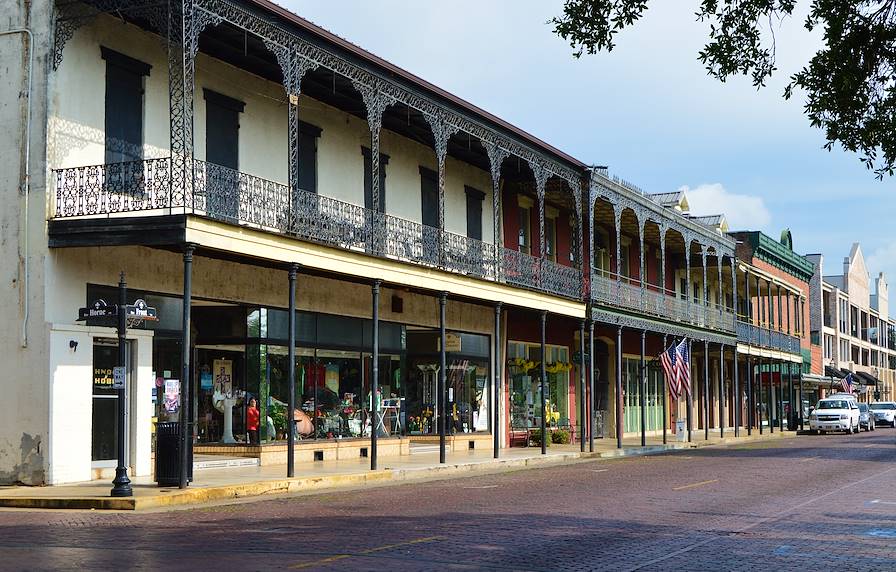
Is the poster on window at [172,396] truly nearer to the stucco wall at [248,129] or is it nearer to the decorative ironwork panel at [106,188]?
the decorative ironwork panel at [106,188]

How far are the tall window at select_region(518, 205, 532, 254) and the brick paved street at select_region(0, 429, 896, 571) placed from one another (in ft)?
46.0

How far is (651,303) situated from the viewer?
126ft

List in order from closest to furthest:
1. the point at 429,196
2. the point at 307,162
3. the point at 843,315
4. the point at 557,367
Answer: the point at 307,162, the point at 429,196, the point at 557,367, the point at 843,315

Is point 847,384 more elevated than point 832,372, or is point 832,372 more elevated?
point 832,372

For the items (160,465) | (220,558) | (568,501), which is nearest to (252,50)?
(160,465)

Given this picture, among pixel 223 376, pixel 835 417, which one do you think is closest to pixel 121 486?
pixel 223 376

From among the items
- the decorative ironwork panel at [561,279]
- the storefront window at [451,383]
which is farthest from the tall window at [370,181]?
the decorative ironwork panel at [561,279]

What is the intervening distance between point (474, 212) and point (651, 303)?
9.18 meters

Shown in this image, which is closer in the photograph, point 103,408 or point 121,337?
point 121,337

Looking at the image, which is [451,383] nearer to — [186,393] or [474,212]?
[474,212]

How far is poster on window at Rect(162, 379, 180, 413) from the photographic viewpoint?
20938 millimetres

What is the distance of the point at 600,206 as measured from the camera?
120 ft

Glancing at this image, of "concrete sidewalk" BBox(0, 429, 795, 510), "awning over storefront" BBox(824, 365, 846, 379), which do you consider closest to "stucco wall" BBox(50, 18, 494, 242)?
"concrete sidewalk" BBox(0, 429, 795, 510)

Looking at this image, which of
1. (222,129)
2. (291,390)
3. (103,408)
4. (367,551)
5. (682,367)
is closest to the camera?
(367,551)
